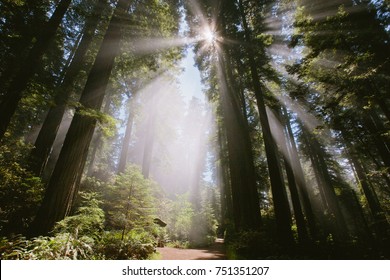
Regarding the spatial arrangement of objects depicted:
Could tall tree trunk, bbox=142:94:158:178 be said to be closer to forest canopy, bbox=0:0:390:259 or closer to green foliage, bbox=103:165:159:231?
forest canopy, bbox=0:0:390:259

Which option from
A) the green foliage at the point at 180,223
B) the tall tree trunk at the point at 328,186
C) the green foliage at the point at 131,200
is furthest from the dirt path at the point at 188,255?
the tall tree trunk at the point at 328,186

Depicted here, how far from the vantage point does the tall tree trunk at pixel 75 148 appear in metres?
5.48

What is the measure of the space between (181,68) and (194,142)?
1067 inches

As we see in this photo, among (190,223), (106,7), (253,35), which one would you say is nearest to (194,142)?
(190,223)

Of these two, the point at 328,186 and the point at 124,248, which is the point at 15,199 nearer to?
the point at 124,248

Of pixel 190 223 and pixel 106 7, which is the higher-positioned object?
pixel 106 7

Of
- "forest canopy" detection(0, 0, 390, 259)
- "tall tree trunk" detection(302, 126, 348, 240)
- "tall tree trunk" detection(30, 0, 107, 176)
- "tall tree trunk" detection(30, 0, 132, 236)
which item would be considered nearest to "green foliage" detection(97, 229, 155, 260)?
"forest canopy" detection(0, 0, 390, 259)

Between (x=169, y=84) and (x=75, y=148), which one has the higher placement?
(x=169, y=84)

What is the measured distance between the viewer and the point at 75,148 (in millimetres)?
6301

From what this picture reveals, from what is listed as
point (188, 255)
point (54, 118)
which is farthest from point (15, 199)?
point (188, 255)

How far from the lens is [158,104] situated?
2177cm

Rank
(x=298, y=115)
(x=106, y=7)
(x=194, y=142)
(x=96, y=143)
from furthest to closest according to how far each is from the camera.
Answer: (x=194, y=142) < (x=96, y=143) < (x=298, y=115) < (x=106, y=7)

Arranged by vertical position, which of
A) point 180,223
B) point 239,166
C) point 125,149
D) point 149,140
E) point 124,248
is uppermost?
point 149,140
